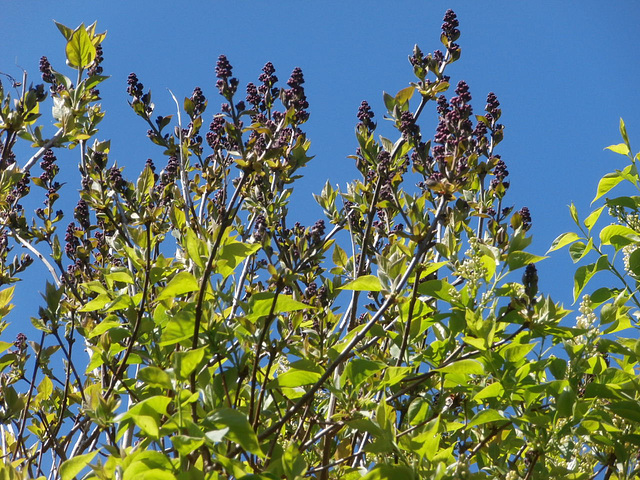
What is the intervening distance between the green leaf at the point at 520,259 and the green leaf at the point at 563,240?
0.27m

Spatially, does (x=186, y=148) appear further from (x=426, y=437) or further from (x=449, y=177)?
(x=426, y=437)

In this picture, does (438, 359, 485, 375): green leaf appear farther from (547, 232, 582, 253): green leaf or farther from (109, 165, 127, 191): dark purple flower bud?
(109, 165, 127, 191): dark purple flower bud

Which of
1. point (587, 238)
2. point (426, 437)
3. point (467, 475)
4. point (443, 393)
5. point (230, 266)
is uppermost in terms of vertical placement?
point (230, 266)

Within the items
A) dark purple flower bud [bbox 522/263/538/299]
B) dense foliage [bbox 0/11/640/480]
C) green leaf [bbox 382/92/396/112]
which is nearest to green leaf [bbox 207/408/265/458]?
dense foliage [bbox 0/11/640/480]

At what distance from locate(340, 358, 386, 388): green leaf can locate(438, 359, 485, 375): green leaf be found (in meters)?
0.23

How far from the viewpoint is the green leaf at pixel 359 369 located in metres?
2.12

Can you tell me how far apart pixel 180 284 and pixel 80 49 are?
1.28m

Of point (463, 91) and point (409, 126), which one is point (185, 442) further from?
point (463, 91)

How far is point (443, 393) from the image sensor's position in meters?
2.49

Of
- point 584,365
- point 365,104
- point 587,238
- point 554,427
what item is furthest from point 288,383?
point 365,104

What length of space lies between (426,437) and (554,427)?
53 cm

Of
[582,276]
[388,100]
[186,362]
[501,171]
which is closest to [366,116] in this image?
[388,100]

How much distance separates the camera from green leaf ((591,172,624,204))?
8.57 ft

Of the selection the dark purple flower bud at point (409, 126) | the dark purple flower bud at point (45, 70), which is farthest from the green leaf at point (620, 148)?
the dark purple flower bud at point (45, 70)
